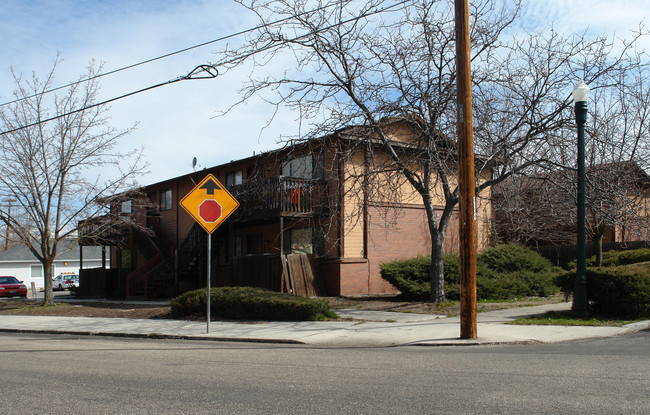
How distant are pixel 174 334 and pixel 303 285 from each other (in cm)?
800

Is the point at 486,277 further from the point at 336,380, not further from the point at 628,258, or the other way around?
the point at 336,380

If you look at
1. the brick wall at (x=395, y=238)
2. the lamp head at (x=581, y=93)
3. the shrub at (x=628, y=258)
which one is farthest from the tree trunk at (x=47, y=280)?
the lamp head at (x=581, y=93)

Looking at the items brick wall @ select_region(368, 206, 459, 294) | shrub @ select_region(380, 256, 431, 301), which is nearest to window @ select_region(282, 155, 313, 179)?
brick wall @ select_region(368, 206, 459, 294)

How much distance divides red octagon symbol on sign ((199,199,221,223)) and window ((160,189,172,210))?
18.4 metres

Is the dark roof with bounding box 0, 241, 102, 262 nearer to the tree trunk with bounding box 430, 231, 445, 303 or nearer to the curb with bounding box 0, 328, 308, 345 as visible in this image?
the curb with bounding box 0, 328, 308, 345

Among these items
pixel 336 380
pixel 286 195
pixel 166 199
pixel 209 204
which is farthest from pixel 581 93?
pixel 166 199

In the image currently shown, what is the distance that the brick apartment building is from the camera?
19.6m

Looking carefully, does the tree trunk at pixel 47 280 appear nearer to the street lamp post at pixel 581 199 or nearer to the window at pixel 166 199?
the window at pixel 166 199

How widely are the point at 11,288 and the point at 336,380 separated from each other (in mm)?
36838

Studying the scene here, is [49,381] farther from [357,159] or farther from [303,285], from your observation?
[357,159]

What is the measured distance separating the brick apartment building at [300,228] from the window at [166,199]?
0.76 m

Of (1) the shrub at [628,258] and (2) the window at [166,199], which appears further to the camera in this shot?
(2) the window at [166,199]

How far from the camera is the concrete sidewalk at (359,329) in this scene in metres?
10.8

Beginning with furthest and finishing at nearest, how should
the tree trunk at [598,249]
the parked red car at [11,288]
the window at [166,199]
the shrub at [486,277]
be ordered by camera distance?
the parked red car at [11,288] < the window at [166,199] < the tree trunk at [598,249] < the shrub at [486,277]
